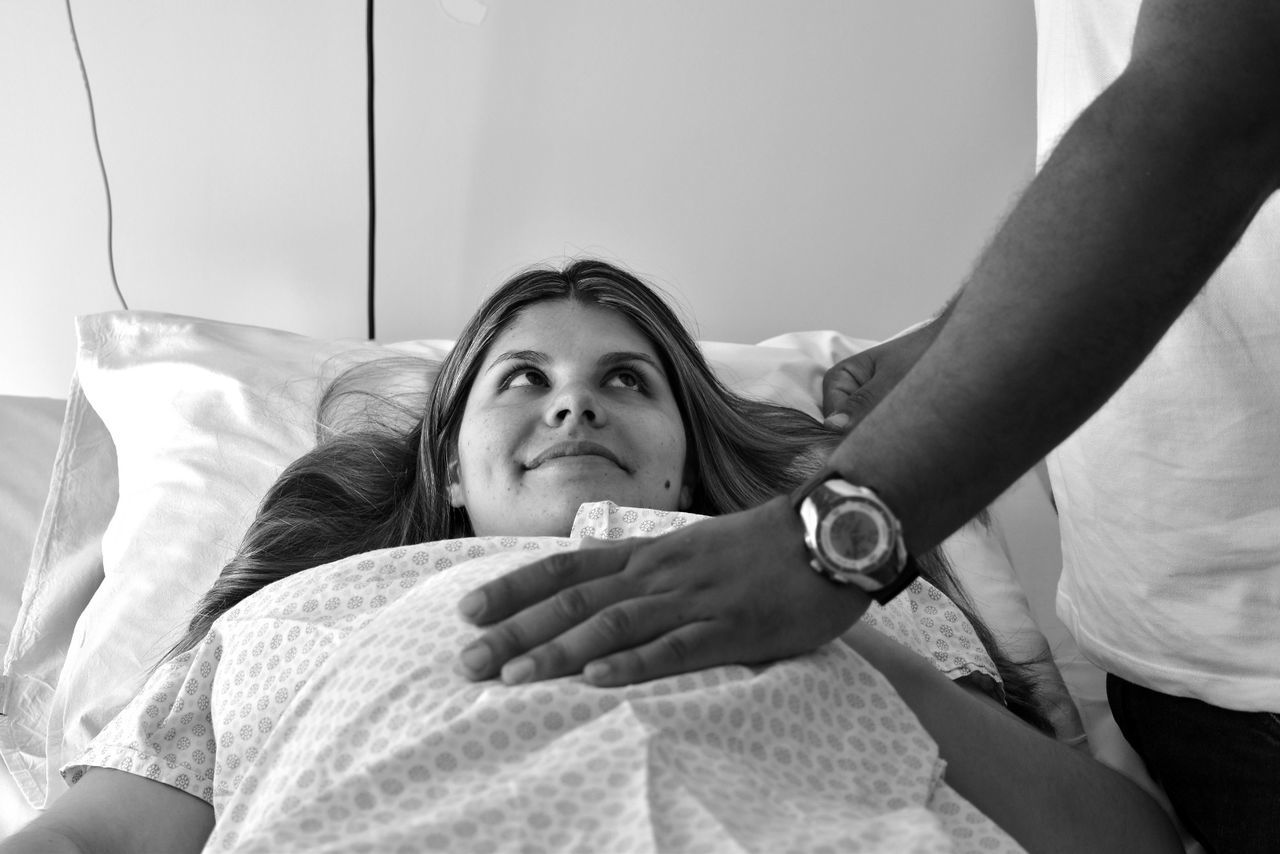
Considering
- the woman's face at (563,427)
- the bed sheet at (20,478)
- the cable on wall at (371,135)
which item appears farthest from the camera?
the cable on wall at (371,135)

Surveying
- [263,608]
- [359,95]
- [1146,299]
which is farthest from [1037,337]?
[359,95]

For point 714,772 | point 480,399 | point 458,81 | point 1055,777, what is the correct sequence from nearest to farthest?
point 714,772, point 1055,777, point 480,399, point 458,81

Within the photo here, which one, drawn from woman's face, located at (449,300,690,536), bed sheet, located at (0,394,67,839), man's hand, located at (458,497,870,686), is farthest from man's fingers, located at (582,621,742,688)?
bed sheet, located at (0,394,67,839)

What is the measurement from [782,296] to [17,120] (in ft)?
4.06

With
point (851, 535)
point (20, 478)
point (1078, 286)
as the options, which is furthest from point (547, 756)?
point (20, 478)

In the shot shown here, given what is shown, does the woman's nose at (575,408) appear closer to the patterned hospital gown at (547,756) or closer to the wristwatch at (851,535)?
the patterned hospital gown at (547,756)

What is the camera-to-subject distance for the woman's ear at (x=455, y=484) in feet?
4.55

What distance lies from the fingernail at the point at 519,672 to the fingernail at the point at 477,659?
15 mm

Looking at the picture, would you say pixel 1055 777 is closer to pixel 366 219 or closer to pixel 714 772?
pixel 714 772

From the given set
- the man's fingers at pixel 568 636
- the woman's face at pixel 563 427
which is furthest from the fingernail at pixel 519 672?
the woman's face at pixel 563 427

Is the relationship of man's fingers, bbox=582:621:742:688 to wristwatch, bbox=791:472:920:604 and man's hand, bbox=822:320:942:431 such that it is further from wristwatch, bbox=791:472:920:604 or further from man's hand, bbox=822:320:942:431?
man's hand, bbox=822:320:942:431

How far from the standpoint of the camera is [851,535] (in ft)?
2.56

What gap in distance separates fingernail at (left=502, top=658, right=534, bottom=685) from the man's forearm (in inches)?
9.4

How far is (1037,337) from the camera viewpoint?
76 centimetres
